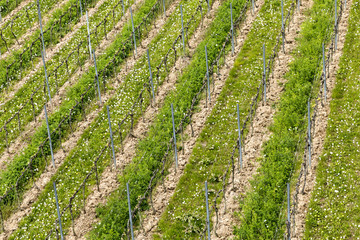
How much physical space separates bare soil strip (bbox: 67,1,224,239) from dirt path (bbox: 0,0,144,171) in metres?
3.73

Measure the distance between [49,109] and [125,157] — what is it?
4.74m

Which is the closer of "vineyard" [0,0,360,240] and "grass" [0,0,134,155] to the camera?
"vineyard" [0,0,360,240]

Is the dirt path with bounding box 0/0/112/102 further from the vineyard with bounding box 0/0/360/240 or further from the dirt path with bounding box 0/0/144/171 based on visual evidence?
the dirt path with bounding box 0/0/144/171

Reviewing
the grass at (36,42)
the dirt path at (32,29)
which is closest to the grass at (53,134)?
the grass at (36,42)

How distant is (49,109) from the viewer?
1117 inches

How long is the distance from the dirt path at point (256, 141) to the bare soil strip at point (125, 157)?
389 cm

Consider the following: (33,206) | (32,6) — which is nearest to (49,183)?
(33,206)

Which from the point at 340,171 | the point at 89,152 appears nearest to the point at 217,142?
the point at 340,171

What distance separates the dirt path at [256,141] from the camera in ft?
74.0

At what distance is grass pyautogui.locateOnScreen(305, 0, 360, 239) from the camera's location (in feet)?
70.6

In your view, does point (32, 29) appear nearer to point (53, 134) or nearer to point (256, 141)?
point (53, 134)

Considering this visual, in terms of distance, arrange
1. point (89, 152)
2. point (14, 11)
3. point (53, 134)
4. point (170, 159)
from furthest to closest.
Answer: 1. point (14, 11)
2. point (53, 134)
3. point (89, 152)
4. point (170, 159)

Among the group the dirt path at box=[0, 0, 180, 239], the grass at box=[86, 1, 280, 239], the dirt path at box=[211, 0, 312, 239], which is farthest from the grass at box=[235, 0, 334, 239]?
the dirt path at box=[0, 0, 180, 239]

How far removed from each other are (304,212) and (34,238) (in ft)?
28.9
